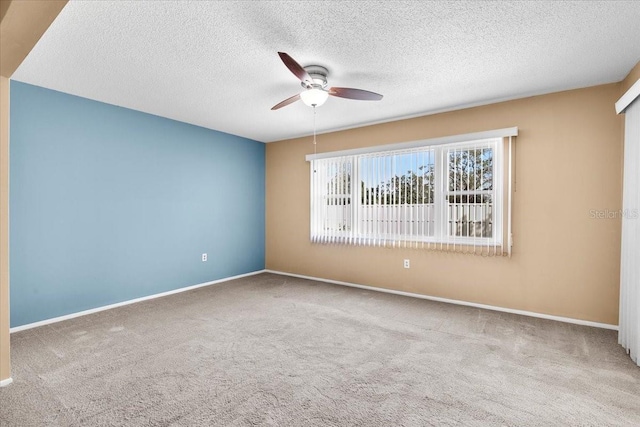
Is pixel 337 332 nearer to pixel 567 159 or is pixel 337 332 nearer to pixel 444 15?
pixel 444 15

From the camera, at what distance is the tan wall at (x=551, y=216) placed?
3.20 meters

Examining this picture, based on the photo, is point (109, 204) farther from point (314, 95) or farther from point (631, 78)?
point (631, 78)

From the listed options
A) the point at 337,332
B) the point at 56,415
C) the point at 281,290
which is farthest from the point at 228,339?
the point at 281,290

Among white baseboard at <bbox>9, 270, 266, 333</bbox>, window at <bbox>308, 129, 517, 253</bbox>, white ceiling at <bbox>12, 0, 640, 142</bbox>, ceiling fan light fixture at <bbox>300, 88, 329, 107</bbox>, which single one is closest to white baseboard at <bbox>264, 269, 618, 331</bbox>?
window at <bbox>308, 129, 517, 253</bbox>

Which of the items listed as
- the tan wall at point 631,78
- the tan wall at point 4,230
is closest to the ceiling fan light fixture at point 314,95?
the tan wall at point 4,230

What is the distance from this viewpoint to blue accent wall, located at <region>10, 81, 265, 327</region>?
3238mm

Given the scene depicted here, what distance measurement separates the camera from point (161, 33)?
2316 millimetres

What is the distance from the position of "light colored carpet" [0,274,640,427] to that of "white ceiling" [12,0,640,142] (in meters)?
2.48

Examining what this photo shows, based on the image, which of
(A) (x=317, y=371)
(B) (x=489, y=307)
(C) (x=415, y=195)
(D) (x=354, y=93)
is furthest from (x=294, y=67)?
(B) (x=489, y=307)

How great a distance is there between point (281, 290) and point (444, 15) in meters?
3.85

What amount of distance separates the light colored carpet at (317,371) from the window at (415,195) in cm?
105

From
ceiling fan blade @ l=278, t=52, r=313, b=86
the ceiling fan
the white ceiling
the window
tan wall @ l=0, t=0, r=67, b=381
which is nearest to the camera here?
tan wall @ l=0, t=0, r=67, b=381

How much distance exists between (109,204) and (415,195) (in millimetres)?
3919

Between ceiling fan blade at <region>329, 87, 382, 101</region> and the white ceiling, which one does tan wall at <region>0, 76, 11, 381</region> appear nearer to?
the white ceiling
